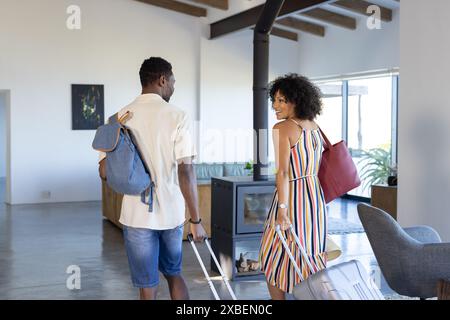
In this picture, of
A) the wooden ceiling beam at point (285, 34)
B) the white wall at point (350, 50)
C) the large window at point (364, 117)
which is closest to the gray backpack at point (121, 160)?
the white wall at point (350, 50)

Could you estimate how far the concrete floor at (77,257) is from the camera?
16.3 feet

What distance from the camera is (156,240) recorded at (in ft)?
10.2

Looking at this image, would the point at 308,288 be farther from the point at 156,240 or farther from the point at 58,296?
the point at 58,296

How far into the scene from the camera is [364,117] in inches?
442

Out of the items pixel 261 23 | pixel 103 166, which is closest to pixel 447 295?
pixel 103 166

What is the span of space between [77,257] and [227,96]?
6425 millimetres

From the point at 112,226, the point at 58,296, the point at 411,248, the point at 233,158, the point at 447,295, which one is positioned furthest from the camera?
the point at 233,158

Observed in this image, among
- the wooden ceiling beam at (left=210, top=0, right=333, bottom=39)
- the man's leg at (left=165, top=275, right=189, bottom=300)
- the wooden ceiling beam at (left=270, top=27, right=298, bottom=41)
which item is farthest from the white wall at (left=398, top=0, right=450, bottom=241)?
the wooden ceiling beam at (left=270, top=27, right=298, bottom=41)

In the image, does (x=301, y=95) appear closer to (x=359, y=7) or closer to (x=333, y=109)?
(x=359, y=7)

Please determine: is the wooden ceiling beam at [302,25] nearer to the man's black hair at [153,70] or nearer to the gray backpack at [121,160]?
the man's black hair at [153,70]

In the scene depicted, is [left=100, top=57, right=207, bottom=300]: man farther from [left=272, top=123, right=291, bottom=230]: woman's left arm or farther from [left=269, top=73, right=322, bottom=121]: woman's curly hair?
[left=269, top=73, right=322, bottom=121]: woman's curly hair

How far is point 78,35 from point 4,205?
126 inches

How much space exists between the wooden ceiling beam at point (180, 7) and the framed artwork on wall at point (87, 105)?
1.83 meters

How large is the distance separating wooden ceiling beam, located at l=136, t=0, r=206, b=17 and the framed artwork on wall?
6.01 ft
